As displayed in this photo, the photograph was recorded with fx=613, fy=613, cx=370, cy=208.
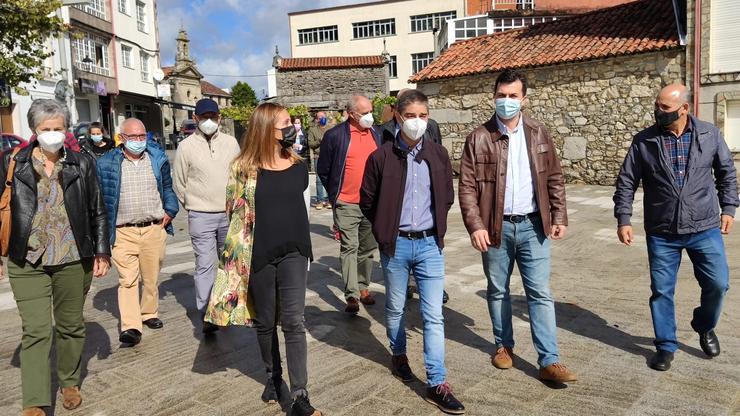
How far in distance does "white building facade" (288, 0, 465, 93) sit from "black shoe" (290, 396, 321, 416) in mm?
41755

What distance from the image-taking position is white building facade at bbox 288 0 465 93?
147 feet

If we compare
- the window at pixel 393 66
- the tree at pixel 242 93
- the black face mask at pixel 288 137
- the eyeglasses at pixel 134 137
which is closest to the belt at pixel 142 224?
the eyeglasses at pixel 134 137

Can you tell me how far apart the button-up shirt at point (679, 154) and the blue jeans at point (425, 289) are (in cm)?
170

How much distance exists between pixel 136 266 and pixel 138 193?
0.61 m

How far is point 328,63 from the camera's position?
30172 mm

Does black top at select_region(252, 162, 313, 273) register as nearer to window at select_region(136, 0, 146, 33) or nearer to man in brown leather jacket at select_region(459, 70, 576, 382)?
man in brown leather jacket at select_region(459, 70, 576, 382)

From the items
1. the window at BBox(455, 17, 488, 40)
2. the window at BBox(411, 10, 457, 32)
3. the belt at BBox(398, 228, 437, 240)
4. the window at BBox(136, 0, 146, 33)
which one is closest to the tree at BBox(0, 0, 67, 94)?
the belt at BBox(398, 228, 437, 240)

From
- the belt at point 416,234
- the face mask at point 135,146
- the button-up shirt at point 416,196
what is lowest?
the belt at point 416,234

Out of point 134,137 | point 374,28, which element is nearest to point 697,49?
point 134,137

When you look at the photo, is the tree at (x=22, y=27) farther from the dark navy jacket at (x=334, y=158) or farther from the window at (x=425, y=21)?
the window at (x=425, y=21)

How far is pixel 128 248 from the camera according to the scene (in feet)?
16.8

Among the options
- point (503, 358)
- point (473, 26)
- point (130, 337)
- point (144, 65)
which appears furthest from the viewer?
point (144, 65)

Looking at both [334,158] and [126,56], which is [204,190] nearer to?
[334,158]

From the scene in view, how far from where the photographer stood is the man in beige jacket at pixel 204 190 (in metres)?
5.15
